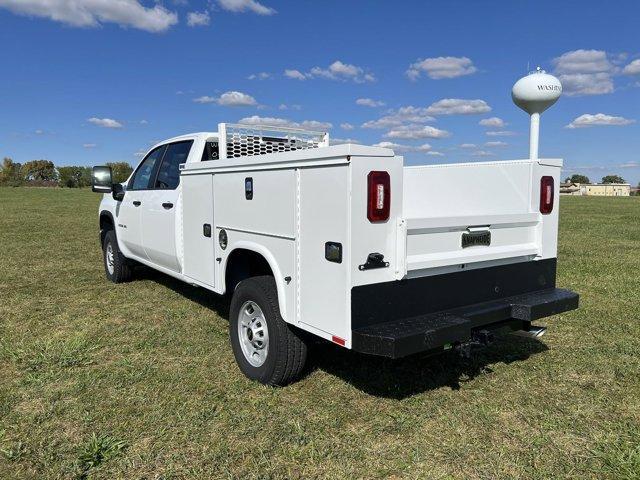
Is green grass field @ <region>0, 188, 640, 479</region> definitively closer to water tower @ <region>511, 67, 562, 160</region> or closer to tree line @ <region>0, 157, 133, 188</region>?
water tower @ <region>511, 67, 562, 160</region>

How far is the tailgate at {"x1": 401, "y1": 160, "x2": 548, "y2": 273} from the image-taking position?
3240mm

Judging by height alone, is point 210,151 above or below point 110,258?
above

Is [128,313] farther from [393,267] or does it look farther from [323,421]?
[393,267]

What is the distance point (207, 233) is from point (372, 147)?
2.10 metres

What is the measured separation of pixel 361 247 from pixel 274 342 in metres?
1.14

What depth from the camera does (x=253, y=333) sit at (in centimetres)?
399

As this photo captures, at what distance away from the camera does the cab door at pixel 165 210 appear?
527cm

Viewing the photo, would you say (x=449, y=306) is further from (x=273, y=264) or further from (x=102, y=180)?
(x=102, y=180)

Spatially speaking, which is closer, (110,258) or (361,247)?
(361,247)

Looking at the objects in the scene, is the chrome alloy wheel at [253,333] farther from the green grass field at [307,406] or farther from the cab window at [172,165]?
the cab window at [172,165]

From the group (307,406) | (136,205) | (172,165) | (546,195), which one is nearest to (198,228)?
(172,165)

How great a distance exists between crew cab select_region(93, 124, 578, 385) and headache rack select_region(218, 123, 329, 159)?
2 cm

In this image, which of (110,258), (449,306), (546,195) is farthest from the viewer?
(110,258)

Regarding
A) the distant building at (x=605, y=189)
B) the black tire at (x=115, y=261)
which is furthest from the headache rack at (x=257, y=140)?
the distant building at (x=605, y=189)
